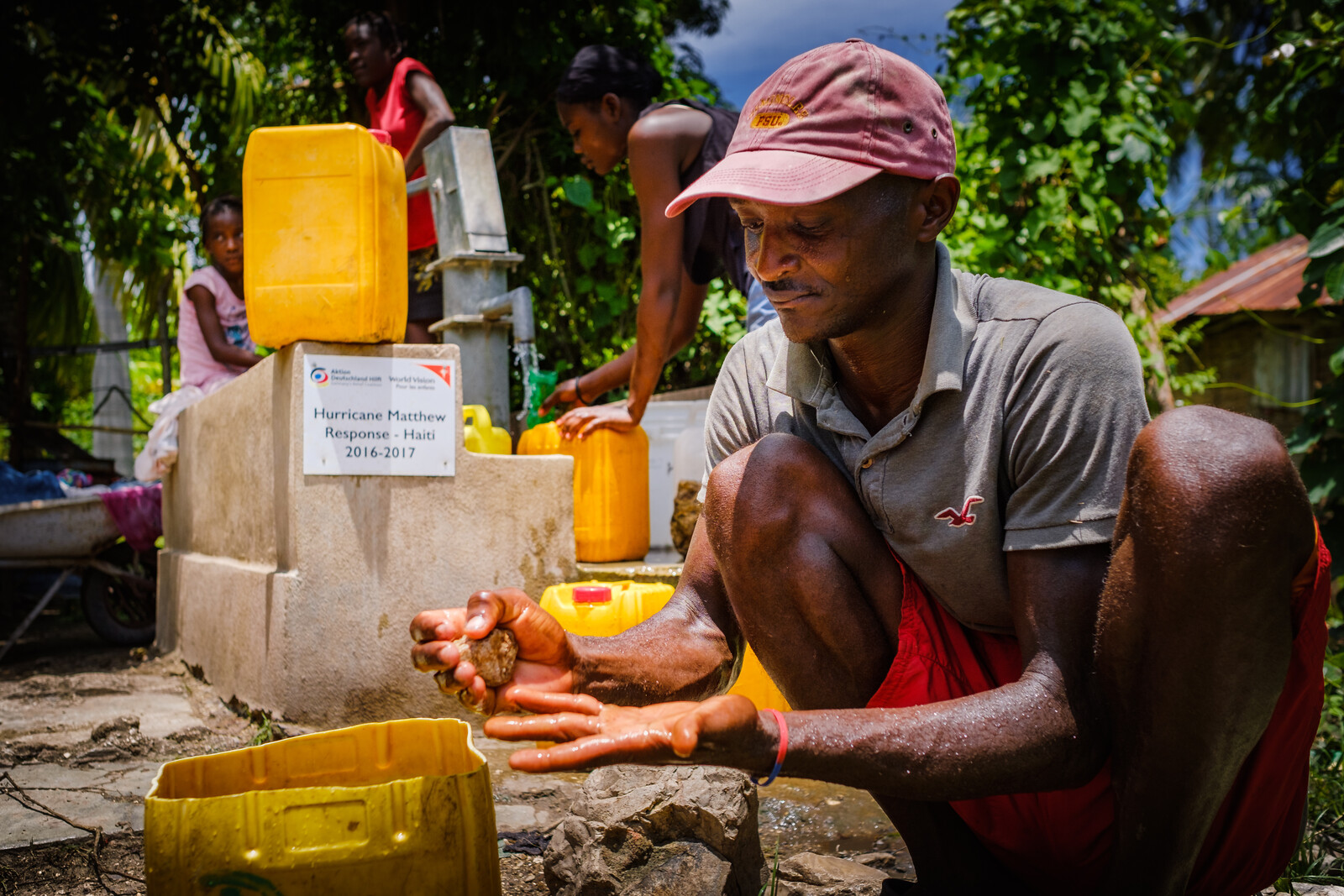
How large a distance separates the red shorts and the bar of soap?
57cm

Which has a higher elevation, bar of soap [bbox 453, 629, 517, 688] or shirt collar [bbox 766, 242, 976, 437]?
shirt collar [bbox 766, 242, 976, 437]

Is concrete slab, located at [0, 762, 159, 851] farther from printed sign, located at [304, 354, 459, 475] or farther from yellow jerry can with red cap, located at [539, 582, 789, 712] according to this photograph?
yellow jerry can with red cap, located at [539, 582, 789, 712]

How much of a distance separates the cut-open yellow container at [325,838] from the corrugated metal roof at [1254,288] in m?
8.82

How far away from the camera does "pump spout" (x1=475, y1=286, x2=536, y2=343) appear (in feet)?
13.5

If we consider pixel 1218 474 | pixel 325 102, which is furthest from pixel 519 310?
pixel 325 102

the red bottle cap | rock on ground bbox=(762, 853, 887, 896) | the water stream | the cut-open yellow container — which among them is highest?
the water stream

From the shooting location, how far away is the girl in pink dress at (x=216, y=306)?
15.7ft

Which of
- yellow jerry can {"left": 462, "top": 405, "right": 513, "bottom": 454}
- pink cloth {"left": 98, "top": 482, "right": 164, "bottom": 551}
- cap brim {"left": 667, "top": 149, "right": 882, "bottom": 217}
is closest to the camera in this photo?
cap brim {"left": 667, "top": 149, "right": 882, "bottom": 217}

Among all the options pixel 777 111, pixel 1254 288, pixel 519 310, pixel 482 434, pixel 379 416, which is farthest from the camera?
pixel 1254 288

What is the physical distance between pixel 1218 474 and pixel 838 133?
2.27 ft

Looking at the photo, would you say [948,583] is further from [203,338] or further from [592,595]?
[203,338]

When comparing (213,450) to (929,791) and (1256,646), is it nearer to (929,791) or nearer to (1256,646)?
(929,791)

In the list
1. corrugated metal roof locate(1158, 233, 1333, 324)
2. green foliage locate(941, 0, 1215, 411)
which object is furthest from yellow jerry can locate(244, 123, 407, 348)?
corrugated metal roof locate(1158, 233, 1333, 324)

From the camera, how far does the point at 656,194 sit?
3408 mm
